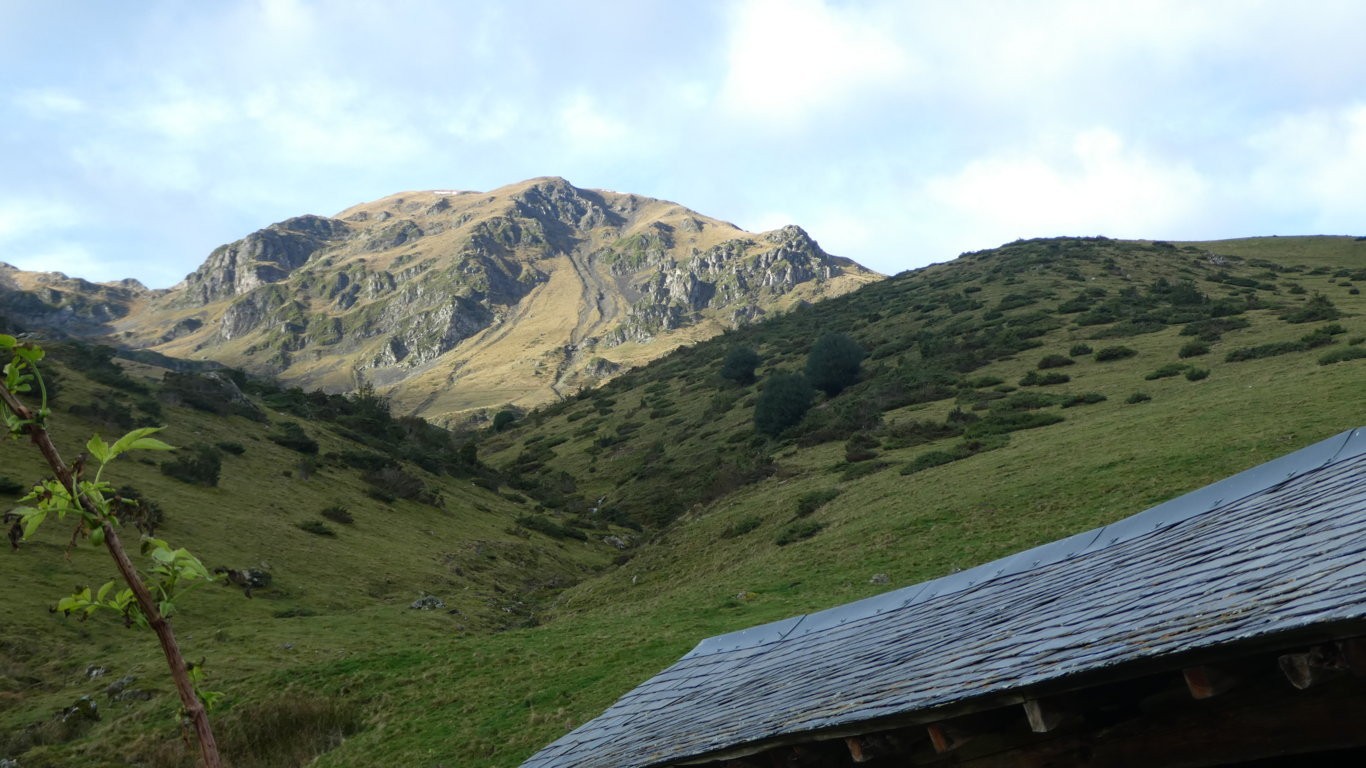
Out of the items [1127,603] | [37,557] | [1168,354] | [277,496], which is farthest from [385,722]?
[1168,354]

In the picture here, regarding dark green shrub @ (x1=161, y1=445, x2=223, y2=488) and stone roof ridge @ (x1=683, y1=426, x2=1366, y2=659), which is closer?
stone roof ridge @ (x1=683, y1=426, x2=1366, y2=659)

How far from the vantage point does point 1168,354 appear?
47000mm

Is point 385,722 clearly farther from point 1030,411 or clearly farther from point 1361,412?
point 1030,411

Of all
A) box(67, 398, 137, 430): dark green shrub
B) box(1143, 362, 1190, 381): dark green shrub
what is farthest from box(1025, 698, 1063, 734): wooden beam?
box(67, 398, 137, 430): dark green shrub

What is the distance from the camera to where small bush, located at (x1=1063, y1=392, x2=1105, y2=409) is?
40.2 metres

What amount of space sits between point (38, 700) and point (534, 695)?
1078 centimetres

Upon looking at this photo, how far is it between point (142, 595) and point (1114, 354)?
5247 centimetres

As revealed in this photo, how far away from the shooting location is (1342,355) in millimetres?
34688

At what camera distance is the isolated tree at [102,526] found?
8.03 feet

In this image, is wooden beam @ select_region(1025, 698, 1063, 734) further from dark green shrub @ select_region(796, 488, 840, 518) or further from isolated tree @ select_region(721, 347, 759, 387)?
isolated tree @ select_region(721, 347, 759, 387)

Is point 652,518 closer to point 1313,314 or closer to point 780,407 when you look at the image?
point 780,407

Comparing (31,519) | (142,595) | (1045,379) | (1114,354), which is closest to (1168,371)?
(1045,379)

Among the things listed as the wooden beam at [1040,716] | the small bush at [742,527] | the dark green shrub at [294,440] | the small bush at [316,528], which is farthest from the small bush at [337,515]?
the wooden beam at [1040,716]

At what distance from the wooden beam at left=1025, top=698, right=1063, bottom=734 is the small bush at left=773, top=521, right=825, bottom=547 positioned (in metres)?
26.5
